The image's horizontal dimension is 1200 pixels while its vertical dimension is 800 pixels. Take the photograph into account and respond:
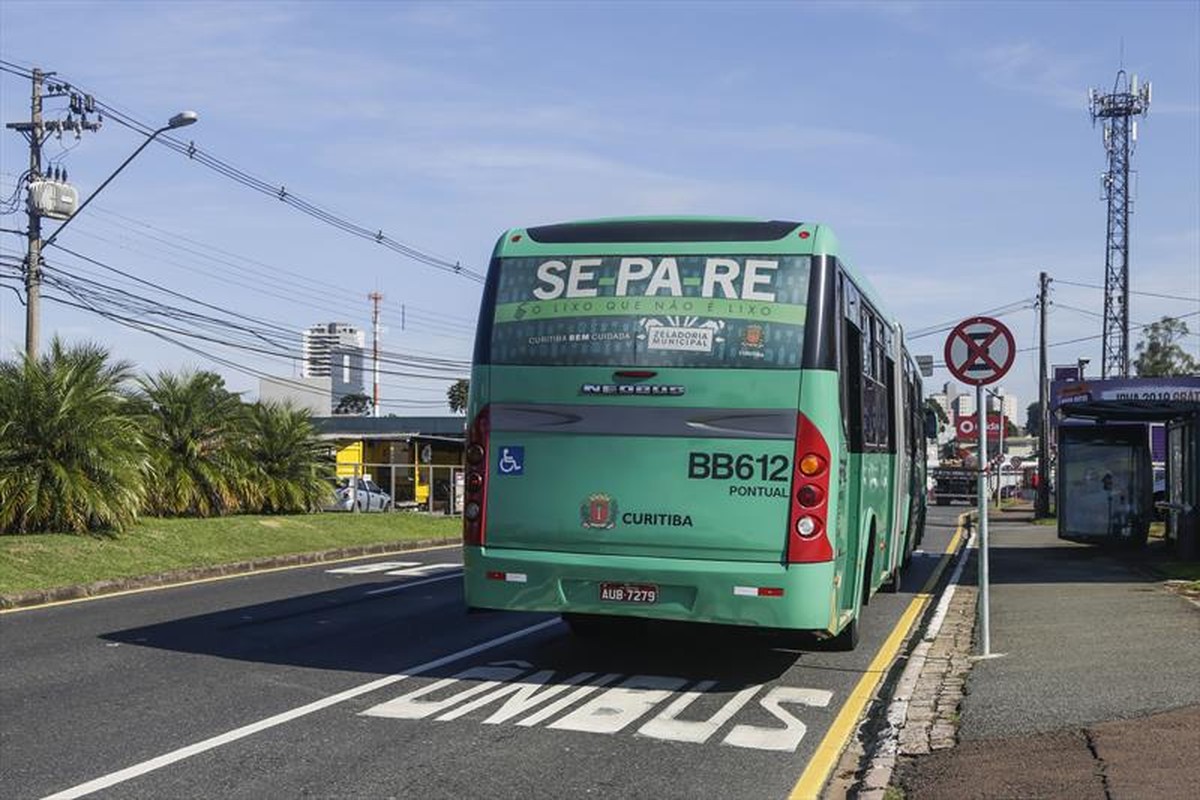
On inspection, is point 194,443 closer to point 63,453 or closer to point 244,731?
point 63,453

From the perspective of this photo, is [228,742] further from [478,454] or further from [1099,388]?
A: [1099,388]

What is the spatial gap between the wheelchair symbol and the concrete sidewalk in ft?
10.8

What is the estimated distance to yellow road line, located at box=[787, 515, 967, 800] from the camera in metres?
6.93

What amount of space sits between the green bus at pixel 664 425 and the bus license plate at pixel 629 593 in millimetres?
10

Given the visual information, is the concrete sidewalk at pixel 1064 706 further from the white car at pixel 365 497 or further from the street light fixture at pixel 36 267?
the white car at pixel 365 497

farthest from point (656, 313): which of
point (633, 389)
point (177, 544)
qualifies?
point (177, 544)

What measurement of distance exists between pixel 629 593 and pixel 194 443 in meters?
19.0

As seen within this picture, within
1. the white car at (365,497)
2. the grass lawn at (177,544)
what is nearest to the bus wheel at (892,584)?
the grass lawn at (177,544)

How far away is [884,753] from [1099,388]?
49.9ft

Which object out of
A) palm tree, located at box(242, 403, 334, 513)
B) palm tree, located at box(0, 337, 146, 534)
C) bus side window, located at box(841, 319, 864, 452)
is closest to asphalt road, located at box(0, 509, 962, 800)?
bus side window, located at box(841, 319, 864, 452)

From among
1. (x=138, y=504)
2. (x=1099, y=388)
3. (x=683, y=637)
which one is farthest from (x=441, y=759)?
(x=1099, y=388)

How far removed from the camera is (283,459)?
29.8 meters

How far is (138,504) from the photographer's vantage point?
20.6 metres

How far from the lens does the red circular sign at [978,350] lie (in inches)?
471
